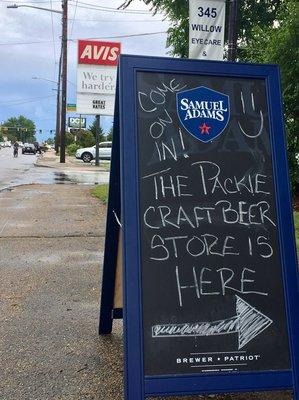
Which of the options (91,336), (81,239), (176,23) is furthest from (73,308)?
(176,23)

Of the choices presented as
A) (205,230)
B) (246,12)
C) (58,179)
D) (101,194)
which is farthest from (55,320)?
(58,179)

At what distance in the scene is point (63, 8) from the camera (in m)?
35.5

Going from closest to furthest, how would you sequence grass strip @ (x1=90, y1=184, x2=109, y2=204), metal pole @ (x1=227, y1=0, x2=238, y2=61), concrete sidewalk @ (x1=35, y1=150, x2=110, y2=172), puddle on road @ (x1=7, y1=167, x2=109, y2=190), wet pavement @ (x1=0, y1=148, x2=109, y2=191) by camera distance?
metal pole @ (x1=227, y1=0, x2=238, y2=61) < grass strip @ (x1=90, y1=184, x2=109, y2=204) < puddle on road @ (x1=7, y1=167, x2=109, y2=190) < wet pavement @ (x1=0, y1=148, x2=109, y2=191) < concrete sidewalk @ (x1=35, y1=150, x2=110, y2=172)

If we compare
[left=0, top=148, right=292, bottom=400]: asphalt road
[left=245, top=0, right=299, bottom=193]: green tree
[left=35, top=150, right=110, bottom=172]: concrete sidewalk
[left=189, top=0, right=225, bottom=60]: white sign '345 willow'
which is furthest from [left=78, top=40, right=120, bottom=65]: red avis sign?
[left=189, top=0, right=225, bottom=60]: white sign '345 willow'

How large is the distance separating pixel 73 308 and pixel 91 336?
742 millimetres

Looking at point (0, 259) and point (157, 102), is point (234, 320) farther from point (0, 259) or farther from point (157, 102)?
point (0, 259)

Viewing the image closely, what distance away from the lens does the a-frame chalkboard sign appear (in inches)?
114

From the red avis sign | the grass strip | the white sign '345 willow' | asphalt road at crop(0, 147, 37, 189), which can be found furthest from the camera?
the red avis sign

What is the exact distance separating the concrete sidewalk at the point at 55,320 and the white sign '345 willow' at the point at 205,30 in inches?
125

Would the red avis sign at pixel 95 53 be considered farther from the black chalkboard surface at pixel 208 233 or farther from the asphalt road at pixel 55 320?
the black chalkboard surface at pixel 208 233

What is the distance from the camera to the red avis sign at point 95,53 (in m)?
23.1

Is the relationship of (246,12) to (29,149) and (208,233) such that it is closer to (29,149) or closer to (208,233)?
(208,233)

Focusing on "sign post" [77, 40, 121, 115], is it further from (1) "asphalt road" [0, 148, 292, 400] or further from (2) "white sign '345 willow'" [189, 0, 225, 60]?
(1) "asphalt road" [0, 148, 292, 400]

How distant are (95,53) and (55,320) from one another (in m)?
20.1
